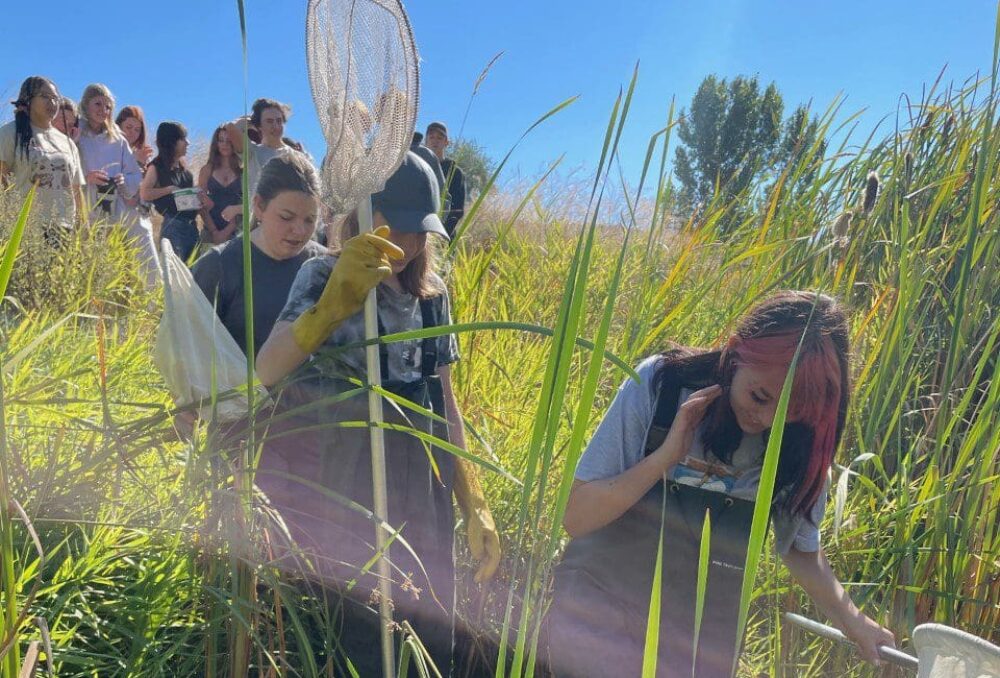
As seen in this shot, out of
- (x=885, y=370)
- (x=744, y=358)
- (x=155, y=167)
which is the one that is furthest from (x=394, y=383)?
(x=155, y=167)

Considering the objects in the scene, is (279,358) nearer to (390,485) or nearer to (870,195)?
(390,485)

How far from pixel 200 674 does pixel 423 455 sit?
58cm

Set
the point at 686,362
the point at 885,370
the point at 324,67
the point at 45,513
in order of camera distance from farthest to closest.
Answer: the point at 885,370
the point at 686,362
the point at 45,513
the point at 324,67

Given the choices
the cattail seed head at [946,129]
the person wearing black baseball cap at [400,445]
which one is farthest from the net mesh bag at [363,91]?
the cattail seed head at [946,129]

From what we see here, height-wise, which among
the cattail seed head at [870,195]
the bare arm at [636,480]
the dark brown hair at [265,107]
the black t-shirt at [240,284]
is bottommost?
the bare arm at [636,480]

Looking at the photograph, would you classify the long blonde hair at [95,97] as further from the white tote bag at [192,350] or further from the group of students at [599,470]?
the white tote bag at [192,350]

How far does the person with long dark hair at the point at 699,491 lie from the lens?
1400mm

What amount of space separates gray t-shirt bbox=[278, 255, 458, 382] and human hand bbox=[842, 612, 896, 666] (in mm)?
858

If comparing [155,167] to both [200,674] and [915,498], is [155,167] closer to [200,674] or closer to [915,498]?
[200,674]

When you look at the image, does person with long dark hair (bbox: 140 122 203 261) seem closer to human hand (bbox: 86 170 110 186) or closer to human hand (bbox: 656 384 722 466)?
human hand (bbox: 86 170 110 186)

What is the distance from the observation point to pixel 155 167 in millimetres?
4770

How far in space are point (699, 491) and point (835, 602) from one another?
30 centimetres

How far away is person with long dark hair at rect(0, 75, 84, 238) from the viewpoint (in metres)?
3.88

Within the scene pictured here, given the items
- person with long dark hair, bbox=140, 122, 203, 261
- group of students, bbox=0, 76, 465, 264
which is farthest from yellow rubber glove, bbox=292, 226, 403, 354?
person with long dark hair, bbox=140, 122, 203, 261
